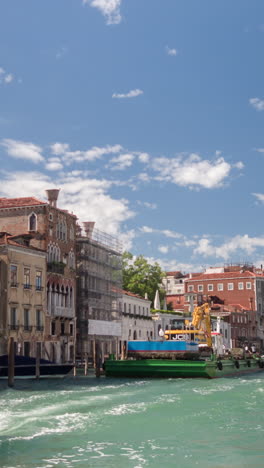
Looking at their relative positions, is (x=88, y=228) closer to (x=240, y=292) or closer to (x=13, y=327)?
(x=13, y=327)

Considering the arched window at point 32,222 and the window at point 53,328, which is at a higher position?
the arched window at point 32,222

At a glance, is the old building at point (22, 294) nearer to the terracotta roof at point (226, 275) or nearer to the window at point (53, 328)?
the window at point (53, 328)

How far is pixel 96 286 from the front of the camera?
6438cm

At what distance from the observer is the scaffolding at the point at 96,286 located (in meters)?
61.9

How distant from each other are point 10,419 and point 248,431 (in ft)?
26.4

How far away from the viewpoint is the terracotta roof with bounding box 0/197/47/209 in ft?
190

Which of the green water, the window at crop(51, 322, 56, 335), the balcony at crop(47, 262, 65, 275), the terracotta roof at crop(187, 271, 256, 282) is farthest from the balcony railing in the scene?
the terracotta roof at crop(187, 271, 256, 282)

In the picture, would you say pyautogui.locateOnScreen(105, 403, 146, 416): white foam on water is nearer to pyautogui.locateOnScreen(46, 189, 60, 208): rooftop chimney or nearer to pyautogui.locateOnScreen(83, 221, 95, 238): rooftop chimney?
pyautogui.locateOnScreen(46, 189, 60, 208): rooftop chimney

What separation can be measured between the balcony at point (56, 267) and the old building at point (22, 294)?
123cm

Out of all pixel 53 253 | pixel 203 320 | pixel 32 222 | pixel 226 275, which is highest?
pixel 32 222

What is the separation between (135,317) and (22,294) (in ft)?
76.7

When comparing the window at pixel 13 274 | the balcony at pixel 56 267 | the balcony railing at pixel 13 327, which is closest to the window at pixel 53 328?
the balcony at pixel 56 267

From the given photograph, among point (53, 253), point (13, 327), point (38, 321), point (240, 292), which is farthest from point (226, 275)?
point (13, 327)

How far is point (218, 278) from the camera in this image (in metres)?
104
